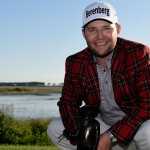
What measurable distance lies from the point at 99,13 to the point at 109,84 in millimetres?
835

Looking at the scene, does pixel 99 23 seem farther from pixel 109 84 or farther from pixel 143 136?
pixel 143 136

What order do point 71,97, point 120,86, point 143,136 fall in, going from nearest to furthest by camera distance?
1. point 143,136
2. point 120,86
3. point 71,97

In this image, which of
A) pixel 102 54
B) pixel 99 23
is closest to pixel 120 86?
pixel 102 54

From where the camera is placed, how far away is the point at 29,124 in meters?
22.8

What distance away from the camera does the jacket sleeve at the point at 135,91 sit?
4801 mm

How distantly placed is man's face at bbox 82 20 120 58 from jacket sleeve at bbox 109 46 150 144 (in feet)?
0.87

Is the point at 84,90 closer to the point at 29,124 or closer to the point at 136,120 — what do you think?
the point at 136,120

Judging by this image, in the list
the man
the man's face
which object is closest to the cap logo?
the man

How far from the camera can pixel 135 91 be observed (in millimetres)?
5004

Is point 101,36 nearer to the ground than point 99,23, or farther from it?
nearer to the ground

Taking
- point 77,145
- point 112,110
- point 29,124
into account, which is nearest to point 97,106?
point 112,110

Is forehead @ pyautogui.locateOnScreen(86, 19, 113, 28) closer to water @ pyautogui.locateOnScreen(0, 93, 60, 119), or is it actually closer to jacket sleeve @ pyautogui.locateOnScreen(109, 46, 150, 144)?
jacket sleeve @ pyautogui.locateOnScreen(109, 46, 150, 144)

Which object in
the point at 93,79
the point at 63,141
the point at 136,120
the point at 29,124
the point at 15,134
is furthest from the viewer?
the point at 29,124

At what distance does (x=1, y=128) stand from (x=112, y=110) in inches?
631
